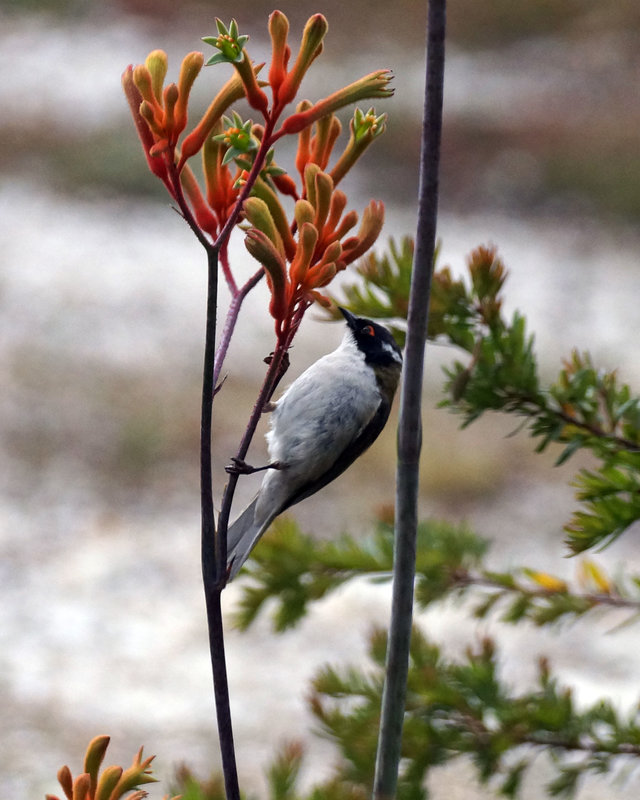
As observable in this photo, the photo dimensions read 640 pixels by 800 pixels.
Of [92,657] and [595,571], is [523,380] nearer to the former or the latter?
[595,571]

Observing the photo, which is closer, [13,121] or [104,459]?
[104,459]

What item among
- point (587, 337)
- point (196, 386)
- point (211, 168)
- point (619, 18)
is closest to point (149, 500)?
point (196, 386)

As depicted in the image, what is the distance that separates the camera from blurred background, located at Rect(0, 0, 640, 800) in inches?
191

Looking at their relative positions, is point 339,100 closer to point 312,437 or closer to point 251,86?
point 251,86

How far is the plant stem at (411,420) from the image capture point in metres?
0.58

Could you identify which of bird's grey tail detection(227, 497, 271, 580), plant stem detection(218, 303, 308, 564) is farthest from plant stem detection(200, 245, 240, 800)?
bird's grey tail detection(227, 497, 271, 580)

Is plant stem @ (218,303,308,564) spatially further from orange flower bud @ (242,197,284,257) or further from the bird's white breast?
the bird's white breast

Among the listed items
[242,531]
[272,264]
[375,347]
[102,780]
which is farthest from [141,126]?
[375,347]

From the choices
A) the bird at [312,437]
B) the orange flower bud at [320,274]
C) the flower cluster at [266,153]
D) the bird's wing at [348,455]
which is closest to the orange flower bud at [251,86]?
the flower cluster at [266,153]

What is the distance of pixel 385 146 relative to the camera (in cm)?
1079

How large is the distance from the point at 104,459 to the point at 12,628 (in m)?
1.65

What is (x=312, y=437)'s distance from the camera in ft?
3.48

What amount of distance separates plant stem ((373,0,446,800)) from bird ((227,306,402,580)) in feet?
1.15

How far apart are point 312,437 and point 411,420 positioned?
0.44 metres
